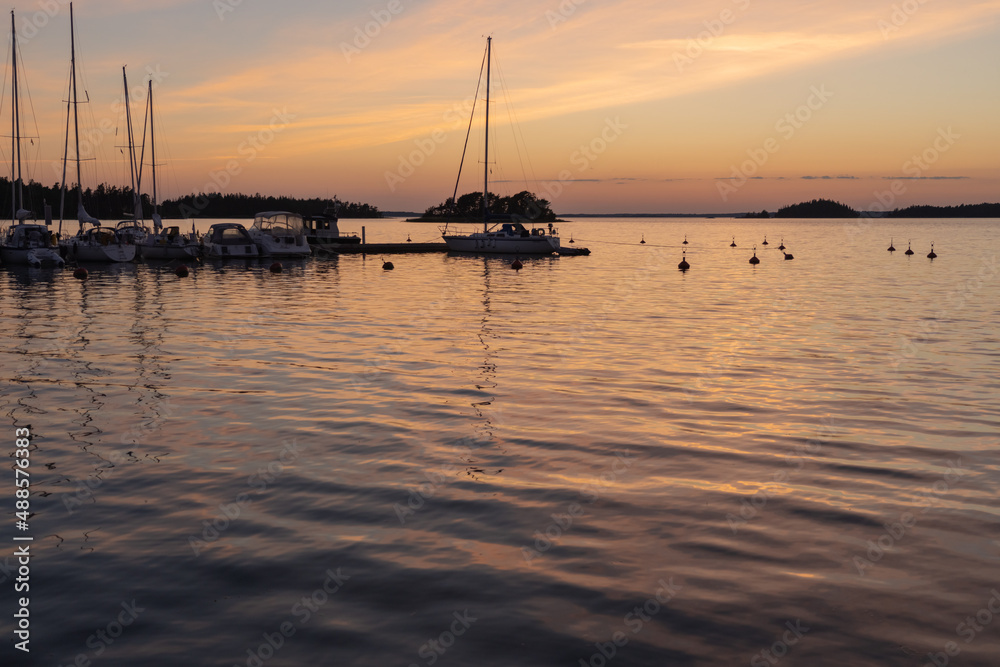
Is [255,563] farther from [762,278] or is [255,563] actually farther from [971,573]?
[762,278]

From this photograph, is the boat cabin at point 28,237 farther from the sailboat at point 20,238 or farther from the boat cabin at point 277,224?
the boat cabin at point 277,224

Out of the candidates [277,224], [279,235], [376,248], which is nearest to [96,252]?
[279,235]

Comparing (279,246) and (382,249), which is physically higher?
(382,249)

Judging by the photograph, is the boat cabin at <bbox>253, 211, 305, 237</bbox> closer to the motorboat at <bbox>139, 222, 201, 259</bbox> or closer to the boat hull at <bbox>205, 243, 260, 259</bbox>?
the boat hull at <bbox>205, 243, 260, 259</bbox>

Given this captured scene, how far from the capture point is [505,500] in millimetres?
9680

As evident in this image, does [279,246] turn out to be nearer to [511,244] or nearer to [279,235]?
[279,235]

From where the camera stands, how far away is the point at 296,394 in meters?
15.8

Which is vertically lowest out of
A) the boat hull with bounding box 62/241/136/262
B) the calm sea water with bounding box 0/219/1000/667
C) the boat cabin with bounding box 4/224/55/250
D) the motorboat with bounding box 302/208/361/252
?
the calm sea water with bounding box 0/219/1000/667

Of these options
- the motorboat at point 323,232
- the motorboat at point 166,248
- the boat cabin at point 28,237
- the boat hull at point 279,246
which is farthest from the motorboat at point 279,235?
the boat cabin at point 28,237

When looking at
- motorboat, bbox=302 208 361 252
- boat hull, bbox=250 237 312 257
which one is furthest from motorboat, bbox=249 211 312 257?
motorboat, bbox=302 208 361 252

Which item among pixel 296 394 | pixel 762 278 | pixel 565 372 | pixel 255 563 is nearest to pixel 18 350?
pixel 296 394

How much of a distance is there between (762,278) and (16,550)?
51.0m

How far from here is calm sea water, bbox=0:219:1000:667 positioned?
20.8 ft

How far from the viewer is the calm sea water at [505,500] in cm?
635
